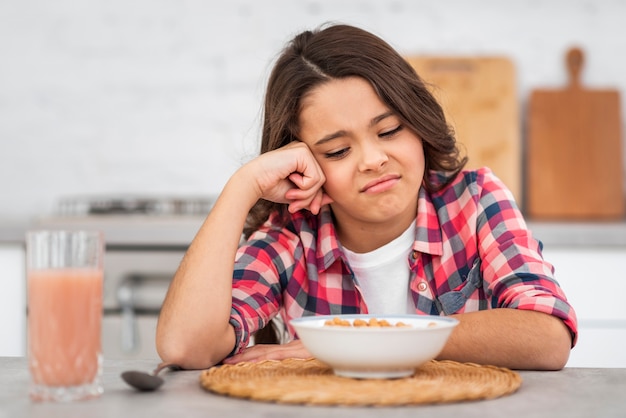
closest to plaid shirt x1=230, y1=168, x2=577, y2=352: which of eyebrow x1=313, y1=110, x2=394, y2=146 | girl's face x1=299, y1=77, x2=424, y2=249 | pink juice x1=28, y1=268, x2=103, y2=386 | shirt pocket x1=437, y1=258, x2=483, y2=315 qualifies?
shirt pocket x1=437, y1=258, x2=483, y2=315

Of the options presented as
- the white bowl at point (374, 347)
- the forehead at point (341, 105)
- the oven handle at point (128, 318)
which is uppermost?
the forehead at point (341, 105)

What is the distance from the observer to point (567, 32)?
3.02m

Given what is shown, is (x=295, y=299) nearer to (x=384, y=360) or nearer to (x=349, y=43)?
(x=349, y=43)

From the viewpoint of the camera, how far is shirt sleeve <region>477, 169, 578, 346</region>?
1291 millimetres

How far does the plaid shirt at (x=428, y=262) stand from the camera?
4.70ft

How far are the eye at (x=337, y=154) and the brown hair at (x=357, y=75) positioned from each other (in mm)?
100

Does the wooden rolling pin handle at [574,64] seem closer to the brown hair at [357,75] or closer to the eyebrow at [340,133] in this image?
the brown hair at [357,75]

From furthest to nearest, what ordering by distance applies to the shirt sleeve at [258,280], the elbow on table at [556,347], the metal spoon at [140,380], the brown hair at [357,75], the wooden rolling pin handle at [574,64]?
the wooden rolling pin handle at [574,64]
the brown hair at [357,75]
the shirt sleeve at [258,280]
the elbow on table at [556,347]
the metal spoon at [140,380]

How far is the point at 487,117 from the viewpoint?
2.90 metres

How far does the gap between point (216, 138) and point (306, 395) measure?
2.31 metres

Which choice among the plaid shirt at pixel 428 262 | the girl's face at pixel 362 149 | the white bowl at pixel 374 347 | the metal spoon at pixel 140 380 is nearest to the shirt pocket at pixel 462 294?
the plaid shirt at pixel 428 262

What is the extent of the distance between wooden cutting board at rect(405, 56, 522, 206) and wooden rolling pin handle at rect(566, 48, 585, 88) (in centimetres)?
20

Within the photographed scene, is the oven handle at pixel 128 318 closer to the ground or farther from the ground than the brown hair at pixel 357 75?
closer to the ground

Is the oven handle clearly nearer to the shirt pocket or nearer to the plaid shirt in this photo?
the plaid shirt
